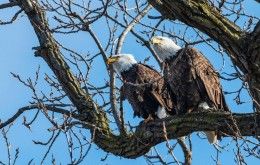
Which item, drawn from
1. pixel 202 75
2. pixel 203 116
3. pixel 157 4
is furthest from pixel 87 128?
pixel 157 4

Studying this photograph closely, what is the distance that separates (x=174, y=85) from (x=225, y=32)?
7.28 feet

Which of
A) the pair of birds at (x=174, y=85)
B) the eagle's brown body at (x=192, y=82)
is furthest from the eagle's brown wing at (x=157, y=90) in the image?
the eagle's brown body at (x=192, y=82)

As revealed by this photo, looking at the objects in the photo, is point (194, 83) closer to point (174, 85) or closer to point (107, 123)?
point (174, 85)

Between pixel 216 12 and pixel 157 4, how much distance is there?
37 cm

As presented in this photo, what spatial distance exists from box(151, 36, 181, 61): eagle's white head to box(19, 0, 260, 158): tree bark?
88 centimetres

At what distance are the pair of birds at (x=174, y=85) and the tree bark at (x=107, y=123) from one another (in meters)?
0.46

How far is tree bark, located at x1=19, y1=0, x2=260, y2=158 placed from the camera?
13.0 ft

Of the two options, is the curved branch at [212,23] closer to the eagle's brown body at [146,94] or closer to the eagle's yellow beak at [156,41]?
the eagle's yellow beak at [156,41]

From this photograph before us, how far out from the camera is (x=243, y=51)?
3.39 metres

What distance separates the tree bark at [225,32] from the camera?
3382mm

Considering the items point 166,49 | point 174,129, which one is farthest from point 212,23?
point 166,49

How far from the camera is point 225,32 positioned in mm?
3443

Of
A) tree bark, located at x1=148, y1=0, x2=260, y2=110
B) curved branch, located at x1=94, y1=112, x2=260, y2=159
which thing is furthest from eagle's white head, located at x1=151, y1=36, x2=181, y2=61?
tree bark, located at x1=148, y1=0, x2=260, y2=110

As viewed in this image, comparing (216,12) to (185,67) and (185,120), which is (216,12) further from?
(185,67)
